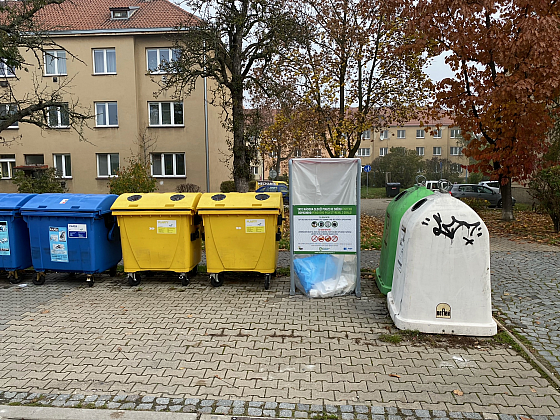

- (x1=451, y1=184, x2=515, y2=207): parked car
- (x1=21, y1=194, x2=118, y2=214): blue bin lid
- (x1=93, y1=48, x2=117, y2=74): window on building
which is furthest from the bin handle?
(x1=93, y1=48, x2=117, y2=74): window on building

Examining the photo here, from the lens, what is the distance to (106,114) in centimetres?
2402

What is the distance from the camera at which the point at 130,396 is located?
333 cm

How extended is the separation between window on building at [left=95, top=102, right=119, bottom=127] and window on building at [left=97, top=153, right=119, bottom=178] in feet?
5.63

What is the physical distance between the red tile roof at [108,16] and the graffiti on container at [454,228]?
21996 mm

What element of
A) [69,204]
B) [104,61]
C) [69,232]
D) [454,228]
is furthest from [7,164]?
[454,228]

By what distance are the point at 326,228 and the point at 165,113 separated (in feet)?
67.2

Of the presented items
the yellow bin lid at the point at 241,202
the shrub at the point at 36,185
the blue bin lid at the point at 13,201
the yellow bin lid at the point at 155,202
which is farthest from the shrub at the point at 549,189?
the shrub at the point at 36,185

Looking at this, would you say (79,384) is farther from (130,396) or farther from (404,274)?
(404,274)

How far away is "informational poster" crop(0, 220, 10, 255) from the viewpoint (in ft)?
21.1

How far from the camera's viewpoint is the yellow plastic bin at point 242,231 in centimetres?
598

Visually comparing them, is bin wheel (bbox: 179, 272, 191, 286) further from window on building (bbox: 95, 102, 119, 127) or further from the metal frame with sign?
window on building (bbox: 95, 102, 119, 127)

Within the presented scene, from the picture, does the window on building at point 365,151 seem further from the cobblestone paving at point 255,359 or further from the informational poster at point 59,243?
the cobblestone paving at point 255,359

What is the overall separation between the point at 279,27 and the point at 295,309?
8.94 metres

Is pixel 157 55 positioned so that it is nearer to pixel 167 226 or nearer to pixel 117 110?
pixel 117 110
